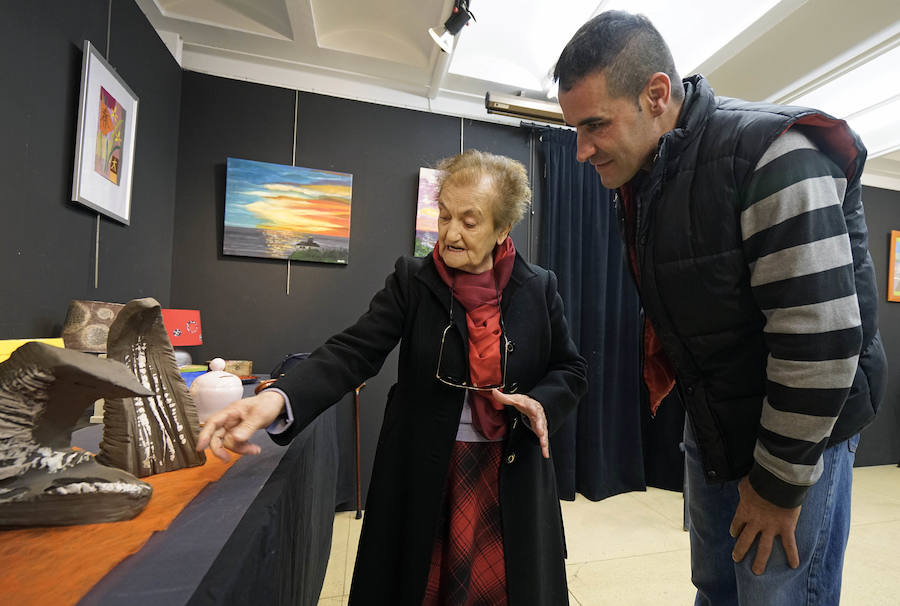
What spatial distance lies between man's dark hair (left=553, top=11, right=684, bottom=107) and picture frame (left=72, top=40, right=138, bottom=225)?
1857 millimetres

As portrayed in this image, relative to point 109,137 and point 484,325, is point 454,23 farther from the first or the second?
point 484,325

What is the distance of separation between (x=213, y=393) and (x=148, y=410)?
26 cm

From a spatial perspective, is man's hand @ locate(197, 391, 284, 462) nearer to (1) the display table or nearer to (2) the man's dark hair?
(1) the display table

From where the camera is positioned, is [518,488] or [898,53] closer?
[518,488]

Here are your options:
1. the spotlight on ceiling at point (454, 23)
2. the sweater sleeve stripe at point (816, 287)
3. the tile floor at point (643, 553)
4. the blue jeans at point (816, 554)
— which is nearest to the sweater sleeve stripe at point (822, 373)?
the sweater sleeve stripe at point (816, 287)

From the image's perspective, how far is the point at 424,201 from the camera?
123 inches

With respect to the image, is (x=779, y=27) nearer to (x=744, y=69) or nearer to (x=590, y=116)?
(x=744, y=69)

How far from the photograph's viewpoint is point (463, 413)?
111 centimetres

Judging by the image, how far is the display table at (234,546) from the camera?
537 mm

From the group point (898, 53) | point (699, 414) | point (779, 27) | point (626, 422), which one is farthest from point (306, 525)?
point (898, 53)

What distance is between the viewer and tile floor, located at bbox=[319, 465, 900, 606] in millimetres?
2025

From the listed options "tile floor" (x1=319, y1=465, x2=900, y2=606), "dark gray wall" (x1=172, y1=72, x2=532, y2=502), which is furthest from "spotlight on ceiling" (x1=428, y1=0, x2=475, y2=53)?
"tile floor" (x1=319, y1=465, x2=900, y2=606)

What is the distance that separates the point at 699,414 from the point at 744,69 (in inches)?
113

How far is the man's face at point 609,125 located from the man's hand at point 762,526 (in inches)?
28.8
